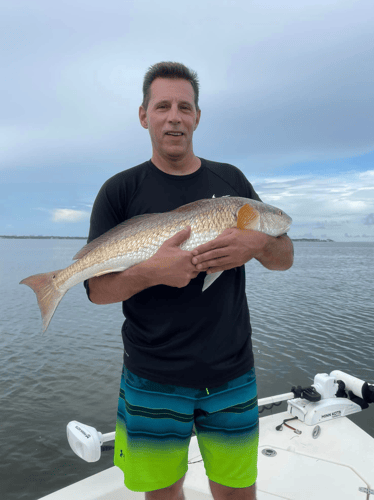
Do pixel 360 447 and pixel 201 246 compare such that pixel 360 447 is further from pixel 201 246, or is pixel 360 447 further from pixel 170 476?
pixel 201 246

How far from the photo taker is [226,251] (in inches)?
86.2

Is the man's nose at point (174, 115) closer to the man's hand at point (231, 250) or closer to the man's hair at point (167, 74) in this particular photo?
the man's hair at point (167, 74)

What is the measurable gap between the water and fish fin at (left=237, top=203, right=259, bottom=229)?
292 inches

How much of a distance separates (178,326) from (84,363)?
38.9 ft

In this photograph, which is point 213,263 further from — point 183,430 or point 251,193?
point 183,430

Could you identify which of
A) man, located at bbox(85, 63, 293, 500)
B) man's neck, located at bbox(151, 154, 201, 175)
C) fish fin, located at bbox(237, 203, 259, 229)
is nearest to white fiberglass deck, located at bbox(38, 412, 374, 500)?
man, located at bbox(85, 63, 293, 500)

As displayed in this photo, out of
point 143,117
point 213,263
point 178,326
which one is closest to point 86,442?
point 178,326

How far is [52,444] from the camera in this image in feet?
27.4

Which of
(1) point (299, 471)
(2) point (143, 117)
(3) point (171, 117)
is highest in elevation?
(2) point (143, 117)

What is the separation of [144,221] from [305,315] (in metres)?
18.7

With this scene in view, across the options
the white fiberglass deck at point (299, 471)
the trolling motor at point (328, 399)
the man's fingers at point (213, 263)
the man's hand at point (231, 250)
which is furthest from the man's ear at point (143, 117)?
the trolling motor at point (328, 399)

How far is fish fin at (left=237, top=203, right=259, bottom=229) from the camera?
2.42m

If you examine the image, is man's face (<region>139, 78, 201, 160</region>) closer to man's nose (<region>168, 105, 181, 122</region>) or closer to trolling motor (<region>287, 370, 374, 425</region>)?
man's nose (<region>168, 105, 181, 122</region>)

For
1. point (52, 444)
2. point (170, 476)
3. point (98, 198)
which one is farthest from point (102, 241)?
point (52, 444)
